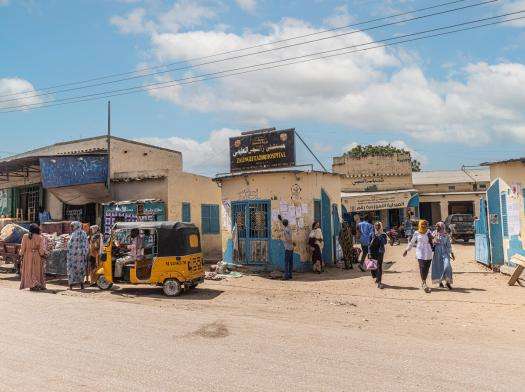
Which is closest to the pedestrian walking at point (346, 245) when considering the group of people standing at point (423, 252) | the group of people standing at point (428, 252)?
the group of people standing at point (423, 252)

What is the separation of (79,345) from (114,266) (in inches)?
212

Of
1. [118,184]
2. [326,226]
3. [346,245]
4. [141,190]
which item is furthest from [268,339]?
[118,184]

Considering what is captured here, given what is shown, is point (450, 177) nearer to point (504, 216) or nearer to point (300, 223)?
point (504, 216)

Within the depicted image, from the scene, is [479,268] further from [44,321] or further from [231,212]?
[44,321]

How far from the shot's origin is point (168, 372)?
5.27 metres

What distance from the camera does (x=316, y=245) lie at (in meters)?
14.6

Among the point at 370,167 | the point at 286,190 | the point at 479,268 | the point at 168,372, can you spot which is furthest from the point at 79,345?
the point at 370,167

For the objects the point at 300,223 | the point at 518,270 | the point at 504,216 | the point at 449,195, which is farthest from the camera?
the point at 449,195

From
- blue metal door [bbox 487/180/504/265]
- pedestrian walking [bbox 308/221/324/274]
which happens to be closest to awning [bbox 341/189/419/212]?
pedestrian walking [bbox 308/221/324/274]

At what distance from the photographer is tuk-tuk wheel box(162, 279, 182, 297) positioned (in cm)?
1119

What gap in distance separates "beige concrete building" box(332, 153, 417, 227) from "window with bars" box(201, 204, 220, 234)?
36.0 feet

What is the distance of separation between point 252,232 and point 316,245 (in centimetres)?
222

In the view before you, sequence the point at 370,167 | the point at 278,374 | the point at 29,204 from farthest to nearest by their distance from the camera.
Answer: the point at 370,167 → the point at 29,204 → the point at 278,374

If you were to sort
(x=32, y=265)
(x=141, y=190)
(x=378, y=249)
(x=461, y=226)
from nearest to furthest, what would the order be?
(x=378, y=249) → (x=32, y=265) → (x=141, y=190) → (x=461, y=226)
